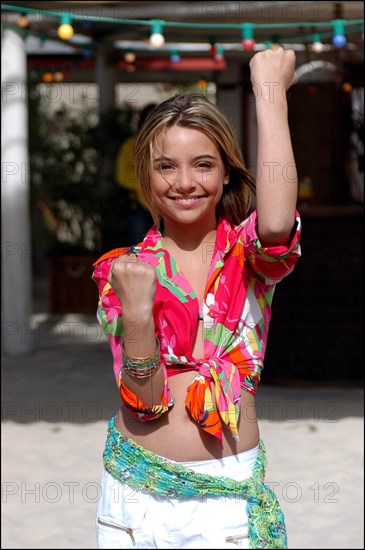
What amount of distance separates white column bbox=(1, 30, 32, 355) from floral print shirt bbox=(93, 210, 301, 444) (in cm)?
531

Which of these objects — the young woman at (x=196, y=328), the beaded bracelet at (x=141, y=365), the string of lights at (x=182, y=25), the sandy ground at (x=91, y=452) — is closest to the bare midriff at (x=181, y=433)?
the young woman at (x=196, y=328)

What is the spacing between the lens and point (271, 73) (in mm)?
1661

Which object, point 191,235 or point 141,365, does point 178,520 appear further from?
point 191,235

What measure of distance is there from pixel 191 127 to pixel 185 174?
0.10 meters

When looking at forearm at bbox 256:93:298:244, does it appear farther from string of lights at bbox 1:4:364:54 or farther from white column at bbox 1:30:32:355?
white column at bbox 1:30:32:355

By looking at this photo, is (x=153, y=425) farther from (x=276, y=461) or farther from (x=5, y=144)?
(x=5, y=144)

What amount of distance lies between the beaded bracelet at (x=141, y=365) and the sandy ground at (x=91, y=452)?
2185 millimetres

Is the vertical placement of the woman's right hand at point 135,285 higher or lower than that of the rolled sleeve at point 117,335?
higher

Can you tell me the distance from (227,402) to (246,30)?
448 cm

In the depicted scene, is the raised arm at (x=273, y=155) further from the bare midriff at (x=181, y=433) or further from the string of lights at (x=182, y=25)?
the string of lights at (x=182, y=25)

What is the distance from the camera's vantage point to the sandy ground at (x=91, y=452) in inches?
151

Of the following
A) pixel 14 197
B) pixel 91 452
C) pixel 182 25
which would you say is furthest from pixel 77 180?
pixel 91 452

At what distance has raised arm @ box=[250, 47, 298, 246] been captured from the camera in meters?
1.64

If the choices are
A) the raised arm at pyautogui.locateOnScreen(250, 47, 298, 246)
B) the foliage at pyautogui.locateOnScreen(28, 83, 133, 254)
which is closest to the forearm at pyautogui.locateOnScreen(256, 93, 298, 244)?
the raised arm at pyautogui.locateOnScreen(250, 47, 298, 246)
